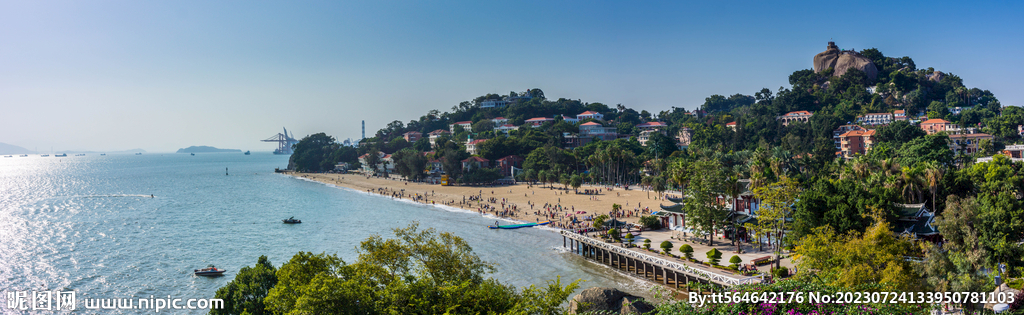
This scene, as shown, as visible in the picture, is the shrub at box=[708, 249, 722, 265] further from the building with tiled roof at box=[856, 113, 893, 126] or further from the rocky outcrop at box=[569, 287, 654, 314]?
the building with tiled roof at box=[856, 113, 893, 126]

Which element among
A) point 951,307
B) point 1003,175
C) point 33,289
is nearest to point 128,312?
point 33,289

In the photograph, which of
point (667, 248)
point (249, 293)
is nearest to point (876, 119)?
point (667, 248)

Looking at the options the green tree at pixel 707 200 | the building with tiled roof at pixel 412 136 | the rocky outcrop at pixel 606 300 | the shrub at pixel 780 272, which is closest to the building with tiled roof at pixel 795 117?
the green tree at pixel 707 200

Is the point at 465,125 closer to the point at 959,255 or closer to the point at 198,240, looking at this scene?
the point at 198,240

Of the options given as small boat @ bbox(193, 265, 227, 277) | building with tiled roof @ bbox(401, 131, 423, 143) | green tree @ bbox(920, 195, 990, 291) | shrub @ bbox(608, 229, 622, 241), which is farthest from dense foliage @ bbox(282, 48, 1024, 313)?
small boat @ bbox(193, 265, 227, 277)

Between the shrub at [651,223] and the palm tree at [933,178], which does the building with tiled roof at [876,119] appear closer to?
the palm tree at [933,178]

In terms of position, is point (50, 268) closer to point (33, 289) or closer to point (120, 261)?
point (120, 261)
